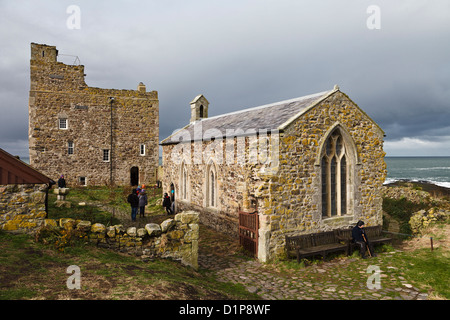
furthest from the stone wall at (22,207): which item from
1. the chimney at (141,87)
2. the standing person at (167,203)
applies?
the chimney at (141,87)

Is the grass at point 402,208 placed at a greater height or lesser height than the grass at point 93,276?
lesser

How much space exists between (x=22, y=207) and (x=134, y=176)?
2355cm

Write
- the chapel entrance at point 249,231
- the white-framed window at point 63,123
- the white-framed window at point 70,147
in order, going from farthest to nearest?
the white-framed window at point 70,147 → the white-framed window at point 63,123 → the chapel entrance at point 249,231

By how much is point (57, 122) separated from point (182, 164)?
16670 mm

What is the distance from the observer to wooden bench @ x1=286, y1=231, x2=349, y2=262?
10592 mm

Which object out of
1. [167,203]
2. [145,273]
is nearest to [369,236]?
[145,273]

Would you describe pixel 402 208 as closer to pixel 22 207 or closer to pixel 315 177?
pixel 315 177

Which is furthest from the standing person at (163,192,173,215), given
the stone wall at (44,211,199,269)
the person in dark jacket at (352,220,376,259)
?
the person in dark jacket at (352,220,376,259)

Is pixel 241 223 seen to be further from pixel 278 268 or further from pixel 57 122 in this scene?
pixel 57 122

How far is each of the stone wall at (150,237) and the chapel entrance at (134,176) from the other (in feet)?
76.6

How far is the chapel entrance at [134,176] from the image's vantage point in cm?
3188

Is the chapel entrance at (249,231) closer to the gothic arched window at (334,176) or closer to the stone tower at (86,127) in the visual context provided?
the gothic arched window at (334,176)

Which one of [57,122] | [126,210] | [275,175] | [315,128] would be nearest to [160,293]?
[275,175]

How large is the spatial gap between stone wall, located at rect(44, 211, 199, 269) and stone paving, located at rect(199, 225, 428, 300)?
1500 millimetres
